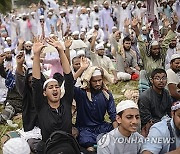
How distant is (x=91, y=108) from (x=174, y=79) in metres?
1.30

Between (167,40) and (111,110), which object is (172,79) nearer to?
(111,110)

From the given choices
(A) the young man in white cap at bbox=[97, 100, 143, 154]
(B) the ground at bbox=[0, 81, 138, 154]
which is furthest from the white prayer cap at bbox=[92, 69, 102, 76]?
(B) the ground at bbox=[0, 81, 138, 154]

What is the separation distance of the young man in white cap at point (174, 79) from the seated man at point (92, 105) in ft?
3.08

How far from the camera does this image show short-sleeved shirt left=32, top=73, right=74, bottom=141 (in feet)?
11.7

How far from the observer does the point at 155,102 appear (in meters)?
4.15

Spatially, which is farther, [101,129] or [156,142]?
[101,129]

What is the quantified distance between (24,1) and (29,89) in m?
21.2

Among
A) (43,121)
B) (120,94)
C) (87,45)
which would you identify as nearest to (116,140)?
(43,121)

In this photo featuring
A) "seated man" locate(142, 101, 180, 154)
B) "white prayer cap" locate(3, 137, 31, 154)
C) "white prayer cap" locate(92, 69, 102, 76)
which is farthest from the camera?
"white prayer cap" locate(92, 69, 102, 76)

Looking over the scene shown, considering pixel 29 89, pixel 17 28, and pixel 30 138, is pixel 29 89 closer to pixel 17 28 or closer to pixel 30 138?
pixel 30 138

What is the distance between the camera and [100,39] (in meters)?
12.0

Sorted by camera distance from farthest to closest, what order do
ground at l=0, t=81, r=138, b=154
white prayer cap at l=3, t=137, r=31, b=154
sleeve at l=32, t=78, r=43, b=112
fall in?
1. ground at l=0, t=81, r=138, b=154
2. sleeve at l=32, t=78, r=43, b=112
3. white prayer cap at l=3, t=137, r=31, b=154

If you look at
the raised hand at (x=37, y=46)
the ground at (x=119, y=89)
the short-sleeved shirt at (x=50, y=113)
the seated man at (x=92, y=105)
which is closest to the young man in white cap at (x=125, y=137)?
the short-sleeved shirt at (x=50, y=113)

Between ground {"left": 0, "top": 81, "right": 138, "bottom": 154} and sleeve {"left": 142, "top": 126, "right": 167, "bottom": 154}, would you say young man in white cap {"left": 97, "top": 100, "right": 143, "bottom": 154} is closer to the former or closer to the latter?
sleeve {"left": 142, "top": 126, "right": 167, "bottom": 154}
